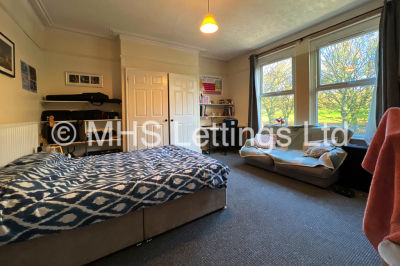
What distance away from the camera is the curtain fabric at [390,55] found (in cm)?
242

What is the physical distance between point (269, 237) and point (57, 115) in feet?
13.1

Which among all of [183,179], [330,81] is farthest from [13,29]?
[330,81]

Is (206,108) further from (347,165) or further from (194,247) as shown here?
(194,247)

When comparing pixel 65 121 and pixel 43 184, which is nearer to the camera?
pixel 43 184

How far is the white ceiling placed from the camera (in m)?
2.70

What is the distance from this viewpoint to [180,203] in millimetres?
1584

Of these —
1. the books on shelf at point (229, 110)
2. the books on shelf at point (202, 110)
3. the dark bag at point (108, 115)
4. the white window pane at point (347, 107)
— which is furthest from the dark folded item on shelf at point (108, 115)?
the white window pane at point (347, 107)

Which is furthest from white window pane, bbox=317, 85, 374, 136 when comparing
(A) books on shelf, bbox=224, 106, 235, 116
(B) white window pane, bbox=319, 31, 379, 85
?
(A) books on shelf, bbox=224, 106, 235, 116

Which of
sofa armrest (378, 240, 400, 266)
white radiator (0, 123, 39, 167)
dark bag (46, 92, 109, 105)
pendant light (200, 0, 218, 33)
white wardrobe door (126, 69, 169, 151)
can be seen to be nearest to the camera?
sofa armrest (378, 240, 400, 266)

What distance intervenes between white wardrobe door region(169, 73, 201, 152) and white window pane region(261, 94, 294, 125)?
1.91m

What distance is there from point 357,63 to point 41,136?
5.89 metres

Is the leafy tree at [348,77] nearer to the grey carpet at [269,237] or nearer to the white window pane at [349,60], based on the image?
the white window pane at [349,60]

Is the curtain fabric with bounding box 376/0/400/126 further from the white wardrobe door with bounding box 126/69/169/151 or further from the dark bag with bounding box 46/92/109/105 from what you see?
the dark bag with bounding box 46/92/109/105

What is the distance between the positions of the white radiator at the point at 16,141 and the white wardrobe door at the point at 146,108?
5.02 ft
